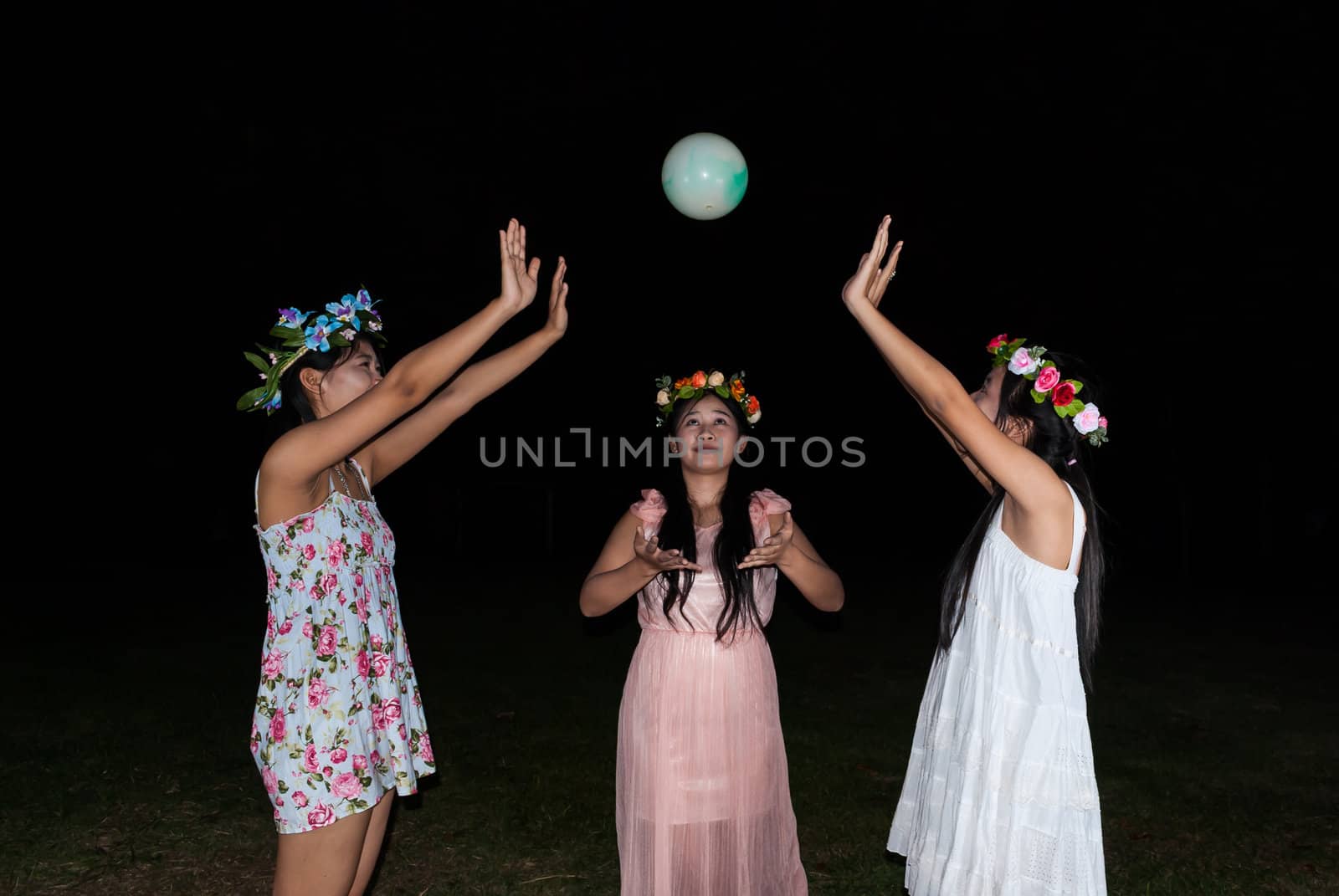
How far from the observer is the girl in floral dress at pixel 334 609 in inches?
104

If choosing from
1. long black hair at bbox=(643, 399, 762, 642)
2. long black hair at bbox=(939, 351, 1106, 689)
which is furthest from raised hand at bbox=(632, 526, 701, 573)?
long black hair at bbox=(939, 351, 1106, 689)

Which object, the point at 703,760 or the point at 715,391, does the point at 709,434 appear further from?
the point at 703,760

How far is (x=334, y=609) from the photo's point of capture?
2.83 metres

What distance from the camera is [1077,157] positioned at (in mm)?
14547

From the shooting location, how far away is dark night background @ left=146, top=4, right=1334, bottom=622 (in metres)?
14.0

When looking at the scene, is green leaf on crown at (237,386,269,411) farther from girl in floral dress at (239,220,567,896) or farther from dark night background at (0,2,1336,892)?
dark night background at (0,2,1336,892)

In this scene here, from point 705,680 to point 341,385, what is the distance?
155cm

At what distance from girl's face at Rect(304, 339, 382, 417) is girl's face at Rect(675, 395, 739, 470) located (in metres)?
1.16

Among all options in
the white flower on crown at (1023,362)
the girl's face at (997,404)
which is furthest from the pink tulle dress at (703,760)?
the white flower on crown at (1023,362)

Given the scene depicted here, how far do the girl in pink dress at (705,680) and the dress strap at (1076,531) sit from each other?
35.5 inches

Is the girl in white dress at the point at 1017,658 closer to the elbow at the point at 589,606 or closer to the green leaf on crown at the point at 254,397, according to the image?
the elbow at the point at 589,606

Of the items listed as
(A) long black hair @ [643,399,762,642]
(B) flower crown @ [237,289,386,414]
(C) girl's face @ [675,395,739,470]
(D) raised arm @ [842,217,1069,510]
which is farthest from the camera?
(C) girl's face @ [675,395,739,470]

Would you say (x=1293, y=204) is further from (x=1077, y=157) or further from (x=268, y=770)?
(x=268, y=770)

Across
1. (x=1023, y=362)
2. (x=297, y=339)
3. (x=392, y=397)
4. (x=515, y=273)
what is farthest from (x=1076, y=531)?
(x=297, y=339)
